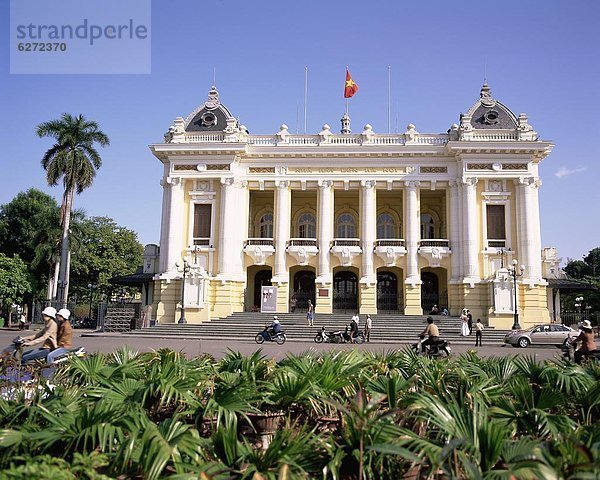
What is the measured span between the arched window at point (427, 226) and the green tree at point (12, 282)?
107 ft

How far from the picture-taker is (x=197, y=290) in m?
33.1

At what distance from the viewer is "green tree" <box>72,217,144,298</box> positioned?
54188mm

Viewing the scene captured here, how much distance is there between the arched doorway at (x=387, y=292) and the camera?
118 ft

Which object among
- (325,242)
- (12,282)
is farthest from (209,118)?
(12,282)

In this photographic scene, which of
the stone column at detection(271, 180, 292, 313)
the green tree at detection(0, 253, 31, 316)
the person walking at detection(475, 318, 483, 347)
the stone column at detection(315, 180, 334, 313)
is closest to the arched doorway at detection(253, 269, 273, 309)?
the stone column at detection(271, 180, 292, 313)

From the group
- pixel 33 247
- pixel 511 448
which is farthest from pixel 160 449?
pixel 33 247

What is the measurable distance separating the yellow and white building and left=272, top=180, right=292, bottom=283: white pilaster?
0.25 ft

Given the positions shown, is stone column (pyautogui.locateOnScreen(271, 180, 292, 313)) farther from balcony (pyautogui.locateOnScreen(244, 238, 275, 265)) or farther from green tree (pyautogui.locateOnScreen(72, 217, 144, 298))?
green tree (pyautogui.locateOnScreen(72, 217, 144, 298))

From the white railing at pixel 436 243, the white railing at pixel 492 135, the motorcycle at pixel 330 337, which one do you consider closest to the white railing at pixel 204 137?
the white railing at pixel 436 243

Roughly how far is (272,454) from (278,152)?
108 feet

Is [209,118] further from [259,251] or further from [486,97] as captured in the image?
[486,97]

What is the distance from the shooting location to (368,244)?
34.8m

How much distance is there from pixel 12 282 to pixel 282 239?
2286 centimetres

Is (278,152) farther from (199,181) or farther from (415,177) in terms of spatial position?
(415,177)
